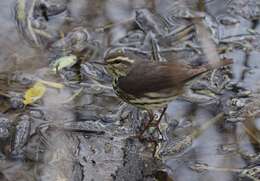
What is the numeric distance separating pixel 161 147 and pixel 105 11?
85.3 inches

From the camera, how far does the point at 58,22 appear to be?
7441 millimetres

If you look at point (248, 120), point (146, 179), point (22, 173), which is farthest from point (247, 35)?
point (22, 173)

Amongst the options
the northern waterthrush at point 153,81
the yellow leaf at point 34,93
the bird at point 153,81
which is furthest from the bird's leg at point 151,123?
the yellow leaf at point 34,93

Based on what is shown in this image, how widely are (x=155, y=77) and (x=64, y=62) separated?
1.24m

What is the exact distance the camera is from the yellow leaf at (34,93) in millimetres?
6336

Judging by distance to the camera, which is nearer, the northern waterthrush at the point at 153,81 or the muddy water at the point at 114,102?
the muddy water at the point at 114,102

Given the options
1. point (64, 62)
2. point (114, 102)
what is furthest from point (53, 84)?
point (114, 102)

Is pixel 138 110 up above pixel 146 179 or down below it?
above

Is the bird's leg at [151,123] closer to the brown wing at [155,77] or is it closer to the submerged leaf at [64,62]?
the brown wing at [155,77]

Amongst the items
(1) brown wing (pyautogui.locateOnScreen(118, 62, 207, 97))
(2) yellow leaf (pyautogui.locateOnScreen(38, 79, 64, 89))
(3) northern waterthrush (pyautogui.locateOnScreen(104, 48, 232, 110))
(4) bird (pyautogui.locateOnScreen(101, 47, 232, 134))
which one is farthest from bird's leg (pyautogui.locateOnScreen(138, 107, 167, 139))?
(2) yellow leaf (pyautogui.locateOnScreen(38, 79, 64, 89))

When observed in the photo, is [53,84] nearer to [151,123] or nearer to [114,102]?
[114,102]

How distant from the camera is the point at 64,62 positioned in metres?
6.82

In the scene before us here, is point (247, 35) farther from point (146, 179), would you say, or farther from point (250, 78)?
point (146, 179)

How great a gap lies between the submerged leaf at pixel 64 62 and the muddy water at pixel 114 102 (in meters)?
0.05
